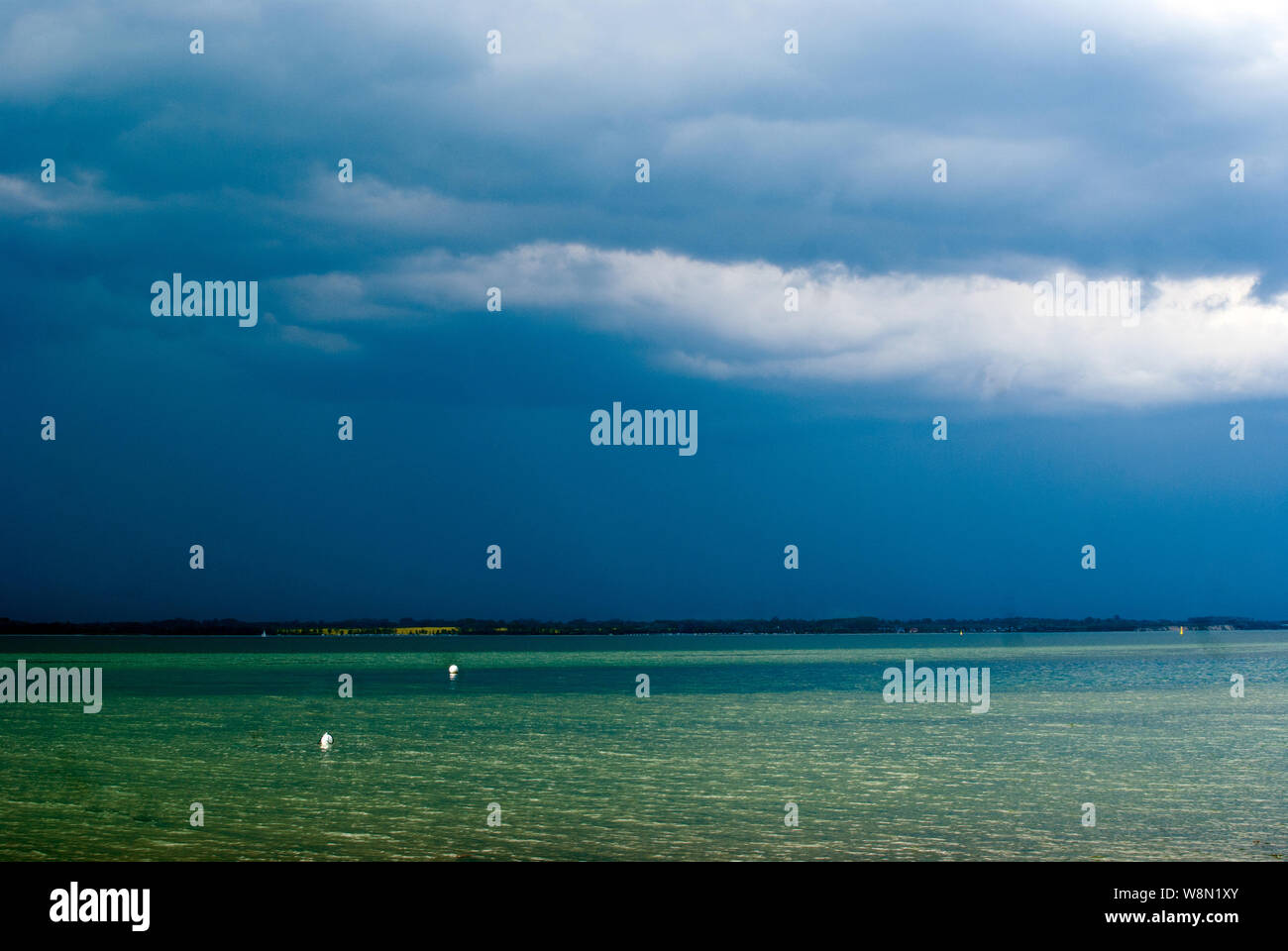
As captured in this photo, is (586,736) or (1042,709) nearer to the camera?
(586,736)

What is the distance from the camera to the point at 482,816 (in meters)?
24.2

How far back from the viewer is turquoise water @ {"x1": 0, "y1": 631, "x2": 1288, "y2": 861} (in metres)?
21.3

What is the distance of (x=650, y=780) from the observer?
2948 cm

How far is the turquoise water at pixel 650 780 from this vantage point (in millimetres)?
21312
